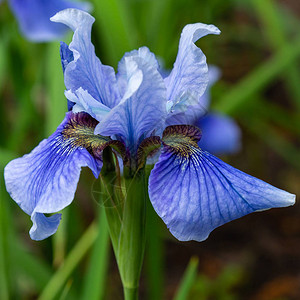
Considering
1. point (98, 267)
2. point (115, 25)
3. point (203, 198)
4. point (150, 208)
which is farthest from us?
point (115, 25)

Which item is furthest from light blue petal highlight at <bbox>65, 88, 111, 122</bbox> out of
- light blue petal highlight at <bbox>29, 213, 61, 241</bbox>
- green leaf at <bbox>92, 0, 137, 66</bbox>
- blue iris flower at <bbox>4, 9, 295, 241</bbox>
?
green leaf at <bbox>92, 0, 137, 66</bbox>

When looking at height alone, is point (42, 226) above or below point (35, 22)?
below

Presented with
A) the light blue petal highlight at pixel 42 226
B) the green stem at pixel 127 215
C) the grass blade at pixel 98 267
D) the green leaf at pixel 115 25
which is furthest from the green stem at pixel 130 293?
the green leaf at pixel 115 25

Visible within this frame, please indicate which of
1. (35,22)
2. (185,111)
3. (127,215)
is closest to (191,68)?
(185,111)

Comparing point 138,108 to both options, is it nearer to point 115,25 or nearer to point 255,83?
point 115,25

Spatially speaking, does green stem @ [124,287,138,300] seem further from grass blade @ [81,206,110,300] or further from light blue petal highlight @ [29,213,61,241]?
grass blade @ [81,206,110,300]

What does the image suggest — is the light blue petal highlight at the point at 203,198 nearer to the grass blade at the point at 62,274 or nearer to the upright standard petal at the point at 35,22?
the grass blade at the point at 62,274
